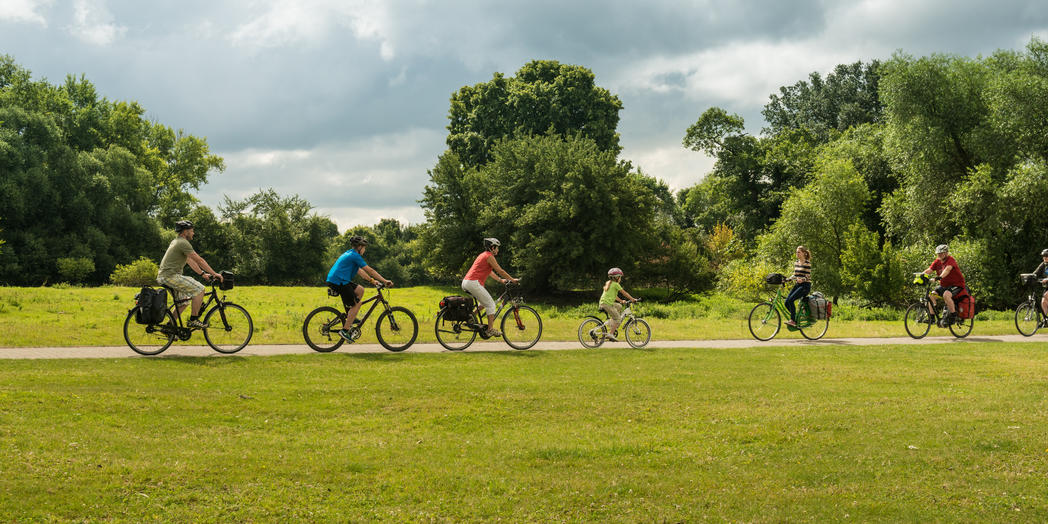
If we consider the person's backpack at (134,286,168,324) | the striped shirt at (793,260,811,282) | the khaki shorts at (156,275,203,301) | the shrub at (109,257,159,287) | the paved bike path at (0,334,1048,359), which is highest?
the striped shirt at (793,260,811,282)

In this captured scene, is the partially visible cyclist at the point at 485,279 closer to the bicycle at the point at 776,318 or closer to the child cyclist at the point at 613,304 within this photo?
the child cyclist at the point at 613,304

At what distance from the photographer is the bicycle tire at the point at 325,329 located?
522 inches

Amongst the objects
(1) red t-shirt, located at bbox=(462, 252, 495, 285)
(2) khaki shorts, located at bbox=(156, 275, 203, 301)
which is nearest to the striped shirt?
(1) red t-shirt, located at bbox=(462, 252, 495, 285)

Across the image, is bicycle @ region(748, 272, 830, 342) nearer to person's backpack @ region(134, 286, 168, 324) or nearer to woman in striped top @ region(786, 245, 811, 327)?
woman in striped top @ region(786, 245, 811, 327)

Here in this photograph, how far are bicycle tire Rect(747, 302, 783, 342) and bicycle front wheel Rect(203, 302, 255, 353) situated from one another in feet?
36.7

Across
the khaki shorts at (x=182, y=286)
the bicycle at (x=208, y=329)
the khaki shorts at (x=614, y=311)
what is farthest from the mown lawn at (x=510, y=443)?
the khaki shorts at (x=614, y=311)

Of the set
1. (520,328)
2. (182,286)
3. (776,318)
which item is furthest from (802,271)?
(182,286)

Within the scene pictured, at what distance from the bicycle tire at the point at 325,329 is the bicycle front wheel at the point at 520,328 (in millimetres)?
3177

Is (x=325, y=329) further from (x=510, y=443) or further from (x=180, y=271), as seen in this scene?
(x=510, y=443)

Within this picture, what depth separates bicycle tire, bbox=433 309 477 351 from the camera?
1420 centimetres

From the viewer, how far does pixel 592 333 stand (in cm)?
1546

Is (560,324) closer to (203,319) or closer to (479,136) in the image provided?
(203,319)

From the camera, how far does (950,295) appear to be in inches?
688

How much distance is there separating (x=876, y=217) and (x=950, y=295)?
2973 centimetres
